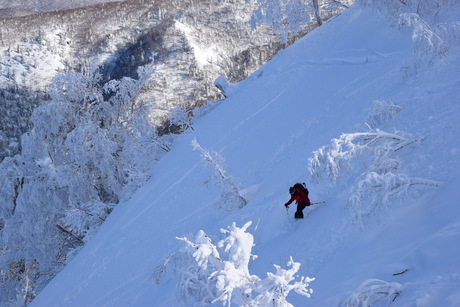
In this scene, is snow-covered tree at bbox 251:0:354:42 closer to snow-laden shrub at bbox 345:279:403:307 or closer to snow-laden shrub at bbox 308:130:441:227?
snow-laden shrub at bbox 308:130:441:227

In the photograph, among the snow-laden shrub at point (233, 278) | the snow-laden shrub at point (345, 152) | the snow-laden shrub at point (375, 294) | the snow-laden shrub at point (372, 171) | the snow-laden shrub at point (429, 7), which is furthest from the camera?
the snow-laden shrub at point (429, 7)

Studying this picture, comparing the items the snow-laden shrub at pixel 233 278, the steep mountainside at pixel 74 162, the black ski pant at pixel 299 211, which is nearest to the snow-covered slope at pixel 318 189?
the black ski pant at pixel 299 211

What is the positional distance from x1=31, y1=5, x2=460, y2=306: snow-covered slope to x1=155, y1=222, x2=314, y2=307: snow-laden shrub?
71 cm

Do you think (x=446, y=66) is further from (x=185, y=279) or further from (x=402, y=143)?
(x=185, y=279)

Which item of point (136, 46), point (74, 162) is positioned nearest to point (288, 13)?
point (74, 162)

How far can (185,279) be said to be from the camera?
13.6 feet

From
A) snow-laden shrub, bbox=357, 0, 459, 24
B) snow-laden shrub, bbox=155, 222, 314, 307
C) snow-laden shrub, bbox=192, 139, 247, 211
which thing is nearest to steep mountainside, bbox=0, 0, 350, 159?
snow-laden shrub, bbox=357, 0, 459, 24

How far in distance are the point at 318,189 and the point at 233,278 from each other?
4.14m

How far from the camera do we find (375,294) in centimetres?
353

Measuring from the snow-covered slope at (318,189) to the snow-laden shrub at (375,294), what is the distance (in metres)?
0.03

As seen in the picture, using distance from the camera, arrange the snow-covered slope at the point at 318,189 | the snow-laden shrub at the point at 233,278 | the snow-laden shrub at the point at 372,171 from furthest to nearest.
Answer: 1. the snow-laden shrub at the point at 372,171
2. the snow-covered slope at the point at 318,189
3. the snow-laden shrub at the point at 233,278

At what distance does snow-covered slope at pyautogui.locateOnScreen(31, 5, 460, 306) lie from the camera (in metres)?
4.25

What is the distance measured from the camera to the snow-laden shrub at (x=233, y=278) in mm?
3332

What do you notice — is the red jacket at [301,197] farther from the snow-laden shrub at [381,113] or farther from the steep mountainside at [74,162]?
the steep mountainside at [74,162]
